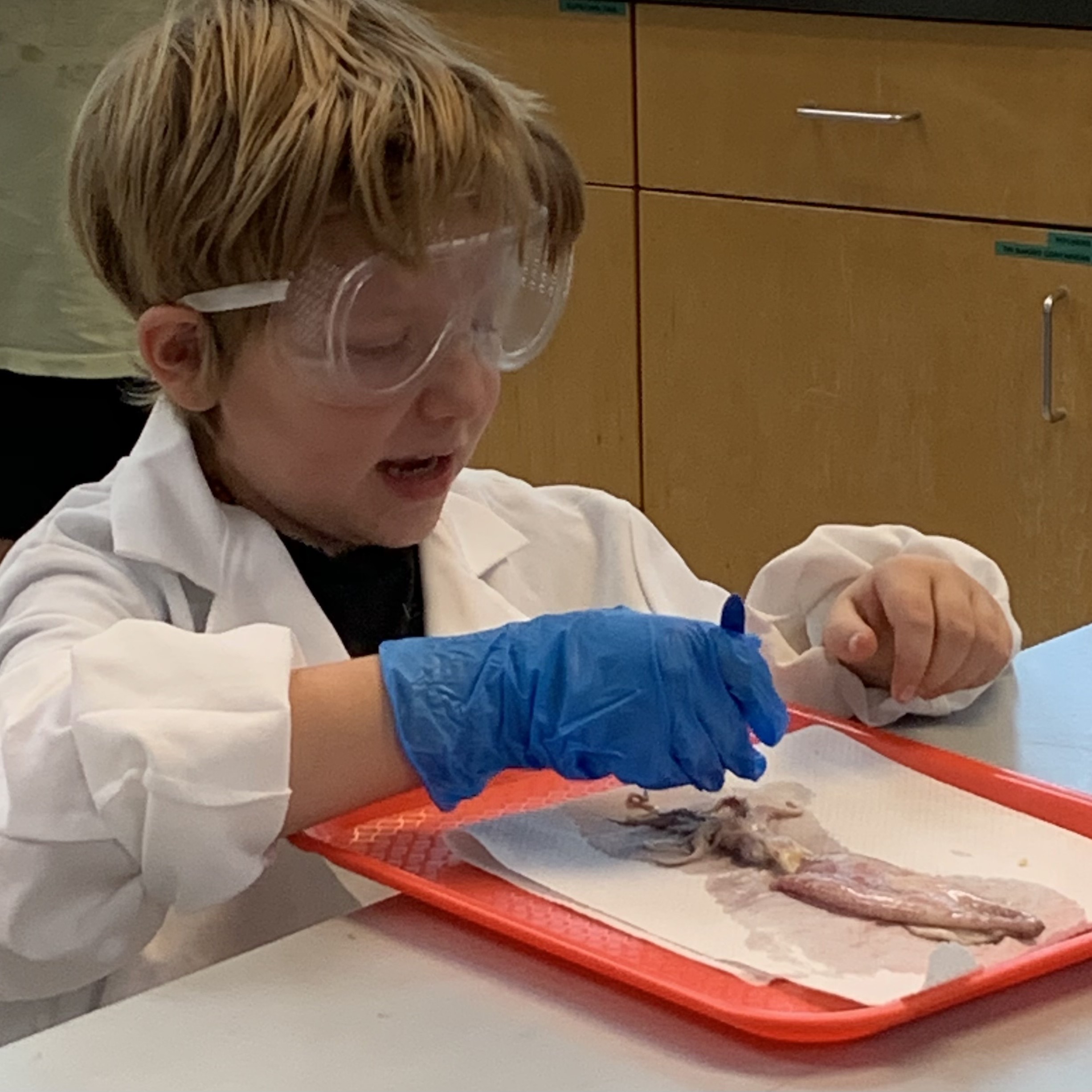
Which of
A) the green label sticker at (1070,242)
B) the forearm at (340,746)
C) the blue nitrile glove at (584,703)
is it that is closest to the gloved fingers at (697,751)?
the blue nitrile glove at (584,703)

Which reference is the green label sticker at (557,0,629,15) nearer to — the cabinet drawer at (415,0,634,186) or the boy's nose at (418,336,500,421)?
the cabinet drawer at (415,0,634,186)

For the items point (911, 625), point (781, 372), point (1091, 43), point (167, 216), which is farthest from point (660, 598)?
point (781, 372)

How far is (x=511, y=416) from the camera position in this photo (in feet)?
9.13

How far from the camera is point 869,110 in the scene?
7.50 feet

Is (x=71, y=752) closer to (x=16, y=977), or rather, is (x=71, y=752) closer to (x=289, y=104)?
(x=16, y=977)

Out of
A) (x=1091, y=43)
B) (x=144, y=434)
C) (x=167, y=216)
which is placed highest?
(x=1091, y=43)

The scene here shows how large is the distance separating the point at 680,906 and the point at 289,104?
1.58 ft

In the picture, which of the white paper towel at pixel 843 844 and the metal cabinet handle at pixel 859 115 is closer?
the white paper towel at pixel 843 844

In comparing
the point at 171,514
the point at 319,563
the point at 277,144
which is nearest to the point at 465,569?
the point at 319,563

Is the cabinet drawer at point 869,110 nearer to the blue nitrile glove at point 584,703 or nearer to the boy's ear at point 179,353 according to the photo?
the boy's ear at point 179,353

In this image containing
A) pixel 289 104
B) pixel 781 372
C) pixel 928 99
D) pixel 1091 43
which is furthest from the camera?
pixel 781 372

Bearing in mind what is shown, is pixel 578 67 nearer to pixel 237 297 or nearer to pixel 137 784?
pixel 237 297

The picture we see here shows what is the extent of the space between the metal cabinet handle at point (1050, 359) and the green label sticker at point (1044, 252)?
0.03 meters

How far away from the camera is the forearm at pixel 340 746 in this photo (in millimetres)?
857
